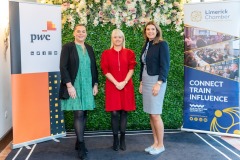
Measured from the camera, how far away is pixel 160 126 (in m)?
3.24

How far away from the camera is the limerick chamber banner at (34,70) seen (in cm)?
343

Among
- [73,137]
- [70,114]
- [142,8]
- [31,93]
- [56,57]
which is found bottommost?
[73,137]

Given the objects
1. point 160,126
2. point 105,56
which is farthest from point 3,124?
point 160,126

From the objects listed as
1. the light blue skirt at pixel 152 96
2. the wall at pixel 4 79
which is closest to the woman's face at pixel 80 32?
the light blue skirt at pixel 152 96

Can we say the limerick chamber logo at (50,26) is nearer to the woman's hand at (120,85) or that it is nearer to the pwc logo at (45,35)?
the pwc logo at (45,35)

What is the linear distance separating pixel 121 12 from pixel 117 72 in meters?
1.16

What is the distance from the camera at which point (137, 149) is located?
137 inches

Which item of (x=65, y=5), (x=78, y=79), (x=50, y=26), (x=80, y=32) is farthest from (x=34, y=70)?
(x=65, y=5)

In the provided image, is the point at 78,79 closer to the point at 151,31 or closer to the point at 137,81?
the point at 151,31

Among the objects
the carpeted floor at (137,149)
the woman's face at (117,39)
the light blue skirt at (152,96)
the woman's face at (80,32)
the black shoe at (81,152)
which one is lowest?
the carpeted floor at (137,149)

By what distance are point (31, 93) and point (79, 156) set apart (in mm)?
1041

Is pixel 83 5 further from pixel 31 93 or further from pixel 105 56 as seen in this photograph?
pixel 31 93

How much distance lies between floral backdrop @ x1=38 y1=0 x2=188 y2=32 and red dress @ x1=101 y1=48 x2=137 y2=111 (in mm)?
930

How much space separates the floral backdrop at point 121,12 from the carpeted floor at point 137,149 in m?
1.54
